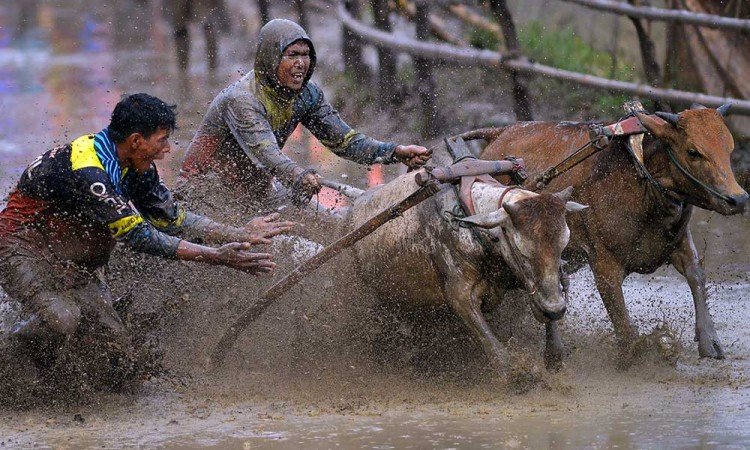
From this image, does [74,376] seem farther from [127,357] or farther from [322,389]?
[322,389]

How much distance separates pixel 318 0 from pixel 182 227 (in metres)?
10.8

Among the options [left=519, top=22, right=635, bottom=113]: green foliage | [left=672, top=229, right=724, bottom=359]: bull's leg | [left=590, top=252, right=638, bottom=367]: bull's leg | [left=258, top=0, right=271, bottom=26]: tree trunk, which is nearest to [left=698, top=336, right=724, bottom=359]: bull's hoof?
[left=672, top=229, right=724, bottom=359]: bull's leg

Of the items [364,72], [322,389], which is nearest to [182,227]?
[322,389]

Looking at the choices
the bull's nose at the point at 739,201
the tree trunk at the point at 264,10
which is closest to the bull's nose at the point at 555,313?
the bull's nose at the point at 739,201

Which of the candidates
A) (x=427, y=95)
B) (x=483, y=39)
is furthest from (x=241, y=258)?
(x=483, y=39)

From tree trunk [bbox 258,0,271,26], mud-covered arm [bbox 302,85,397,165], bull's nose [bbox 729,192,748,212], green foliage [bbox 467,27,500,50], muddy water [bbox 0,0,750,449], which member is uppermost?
tree trunk [bbox 258,0,271,26]

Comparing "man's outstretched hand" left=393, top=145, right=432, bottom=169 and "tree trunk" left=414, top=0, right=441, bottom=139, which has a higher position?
"tree trunk" left=414, top=0, right=441, bottom=139

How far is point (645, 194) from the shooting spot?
7430 mm

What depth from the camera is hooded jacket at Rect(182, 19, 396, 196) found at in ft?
25.1

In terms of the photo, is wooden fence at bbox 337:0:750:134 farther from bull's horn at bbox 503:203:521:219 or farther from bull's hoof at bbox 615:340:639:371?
bull's horn at bbox 503:203:521:219

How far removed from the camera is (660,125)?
7328 mm

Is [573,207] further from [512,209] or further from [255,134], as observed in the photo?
[255,134]

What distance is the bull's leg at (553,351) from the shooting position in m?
7.07

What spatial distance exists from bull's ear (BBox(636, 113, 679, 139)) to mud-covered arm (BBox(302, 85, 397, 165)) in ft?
4.96
